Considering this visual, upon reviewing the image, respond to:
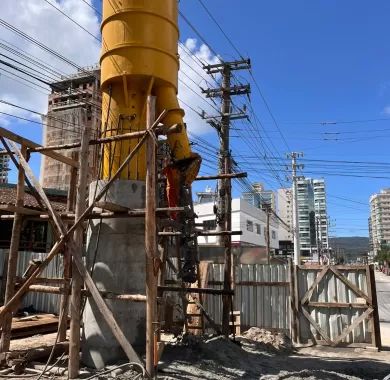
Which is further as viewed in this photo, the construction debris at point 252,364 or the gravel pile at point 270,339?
the gravel pile at point 270,339

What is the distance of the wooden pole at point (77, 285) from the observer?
7.16 metres

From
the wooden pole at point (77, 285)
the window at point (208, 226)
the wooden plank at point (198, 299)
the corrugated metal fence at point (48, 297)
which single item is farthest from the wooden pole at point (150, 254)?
the corrugated metal fence at point (48, 297)

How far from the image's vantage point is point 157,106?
912cm

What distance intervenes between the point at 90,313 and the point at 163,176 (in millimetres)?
3150

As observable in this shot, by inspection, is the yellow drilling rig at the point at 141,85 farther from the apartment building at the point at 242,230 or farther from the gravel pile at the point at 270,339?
the apartment building at the point at 242,230

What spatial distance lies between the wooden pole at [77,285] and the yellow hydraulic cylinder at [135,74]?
1152mm

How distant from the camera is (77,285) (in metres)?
7.34

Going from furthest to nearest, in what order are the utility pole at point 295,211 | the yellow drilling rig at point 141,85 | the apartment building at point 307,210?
the apartment building at point 307,210
the utility pole at point 295,211
the yellow drilling rig at point 141,85

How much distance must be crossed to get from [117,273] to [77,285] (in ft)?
3.10

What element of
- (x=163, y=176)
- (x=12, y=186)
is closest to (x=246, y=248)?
(x=12, y=186)

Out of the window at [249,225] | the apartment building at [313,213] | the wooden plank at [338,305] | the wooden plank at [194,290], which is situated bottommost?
the wooden plank at [338,305]

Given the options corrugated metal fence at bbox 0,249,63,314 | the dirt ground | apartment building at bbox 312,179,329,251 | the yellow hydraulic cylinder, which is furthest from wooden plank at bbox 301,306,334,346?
apartment building at bbox 312,179,329,251

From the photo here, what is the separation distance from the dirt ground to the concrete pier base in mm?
917

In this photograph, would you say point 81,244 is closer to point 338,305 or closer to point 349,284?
point 338,305
